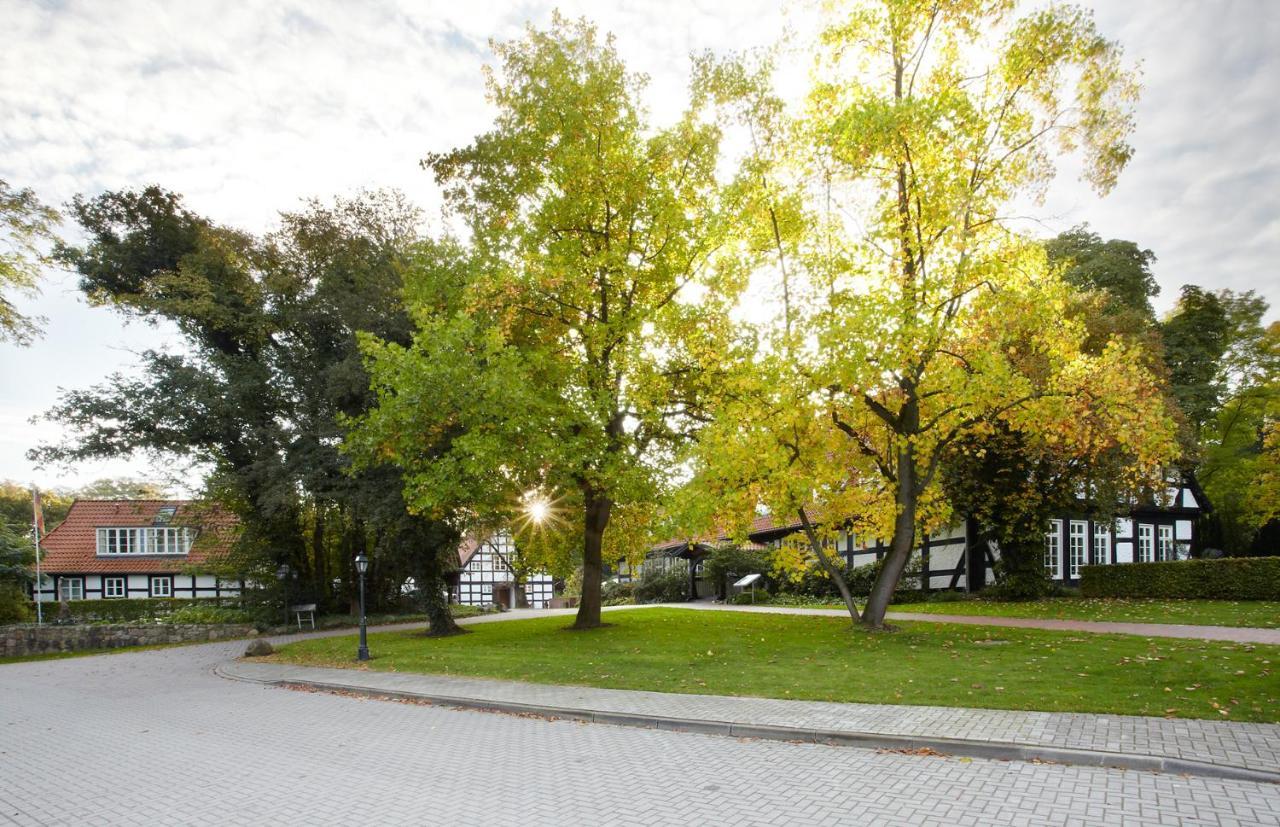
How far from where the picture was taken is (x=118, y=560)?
126ft

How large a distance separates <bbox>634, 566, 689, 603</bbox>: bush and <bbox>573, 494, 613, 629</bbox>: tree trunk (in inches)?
619

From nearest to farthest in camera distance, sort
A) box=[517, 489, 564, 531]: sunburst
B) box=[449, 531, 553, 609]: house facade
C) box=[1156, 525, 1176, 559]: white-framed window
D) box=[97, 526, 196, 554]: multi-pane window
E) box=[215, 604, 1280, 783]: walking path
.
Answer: box=[215, 604, 1280, 783]: walking path
box=[517, 489, 564, 531]: sunburst
box=[1156, 525, 1176, 559]: white-framed window
box=[97, 526, 196, 554]: multi-pane window
box=[449, 531, 553, 609]: house facade

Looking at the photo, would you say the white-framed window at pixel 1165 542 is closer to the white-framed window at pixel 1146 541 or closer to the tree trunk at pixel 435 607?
the white-framed window at pixel 1146 541

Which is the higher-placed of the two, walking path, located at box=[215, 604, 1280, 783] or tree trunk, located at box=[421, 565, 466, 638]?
walking path, located at box=[215, 604, 1280, 783]

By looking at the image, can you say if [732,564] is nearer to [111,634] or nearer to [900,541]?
[900,541]

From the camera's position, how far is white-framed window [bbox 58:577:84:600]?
3803cm

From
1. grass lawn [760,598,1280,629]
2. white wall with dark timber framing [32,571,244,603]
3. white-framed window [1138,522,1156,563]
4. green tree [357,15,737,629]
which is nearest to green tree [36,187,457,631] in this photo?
green tree [357,15,737,629]

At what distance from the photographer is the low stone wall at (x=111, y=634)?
2469cm

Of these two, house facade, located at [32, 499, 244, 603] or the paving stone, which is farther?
house facade, located at [32, 499, 244, 603]

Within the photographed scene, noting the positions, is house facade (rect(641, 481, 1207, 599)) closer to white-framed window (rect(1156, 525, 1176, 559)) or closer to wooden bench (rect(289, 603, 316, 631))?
white-framed window (rect(1156, 525, 1176, 559))

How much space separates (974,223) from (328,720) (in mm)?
15167

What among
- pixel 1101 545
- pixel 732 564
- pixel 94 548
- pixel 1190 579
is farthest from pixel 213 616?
pixel 1101 545

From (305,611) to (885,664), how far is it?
22.7 metres

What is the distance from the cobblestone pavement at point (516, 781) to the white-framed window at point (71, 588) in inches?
1338
